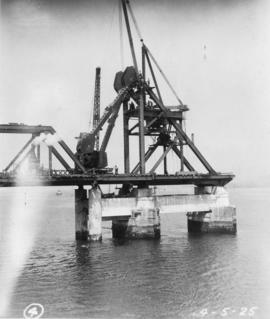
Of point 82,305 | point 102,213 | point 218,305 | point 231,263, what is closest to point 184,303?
point 218,305

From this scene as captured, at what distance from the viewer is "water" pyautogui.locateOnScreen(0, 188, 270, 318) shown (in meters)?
23.8

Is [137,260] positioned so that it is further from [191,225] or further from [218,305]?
[191,225]

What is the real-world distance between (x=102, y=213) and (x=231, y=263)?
1687cm

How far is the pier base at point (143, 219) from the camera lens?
48594 millimetres

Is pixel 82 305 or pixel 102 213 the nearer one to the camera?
pixel 82 305

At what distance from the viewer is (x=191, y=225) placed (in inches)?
2260

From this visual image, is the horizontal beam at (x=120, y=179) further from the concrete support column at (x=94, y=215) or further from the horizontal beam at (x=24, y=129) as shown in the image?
the horizontal beam at (x=24, y=129)

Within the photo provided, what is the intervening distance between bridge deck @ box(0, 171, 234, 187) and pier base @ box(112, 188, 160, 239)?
204 cm

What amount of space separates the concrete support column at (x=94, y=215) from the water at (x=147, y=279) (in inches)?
50.7

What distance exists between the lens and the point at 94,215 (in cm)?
4650

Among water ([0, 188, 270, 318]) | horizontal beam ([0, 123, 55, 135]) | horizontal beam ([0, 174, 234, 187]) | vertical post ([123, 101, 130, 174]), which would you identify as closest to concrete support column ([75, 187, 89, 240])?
water ([0, 188, 270, 318])

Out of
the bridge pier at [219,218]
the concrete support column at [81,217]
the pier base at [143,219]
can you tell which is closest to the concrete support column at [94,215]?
the concrete support column at [81,217]

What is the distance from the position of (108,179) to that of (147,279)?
1845cm

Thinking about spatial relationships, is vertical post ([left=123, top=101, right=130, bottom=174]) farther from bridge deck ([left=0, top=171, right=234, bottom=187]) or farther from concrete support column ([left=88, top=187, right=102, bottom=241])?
concrete support column ([left=88, top=187, right=102, bottom=241])
